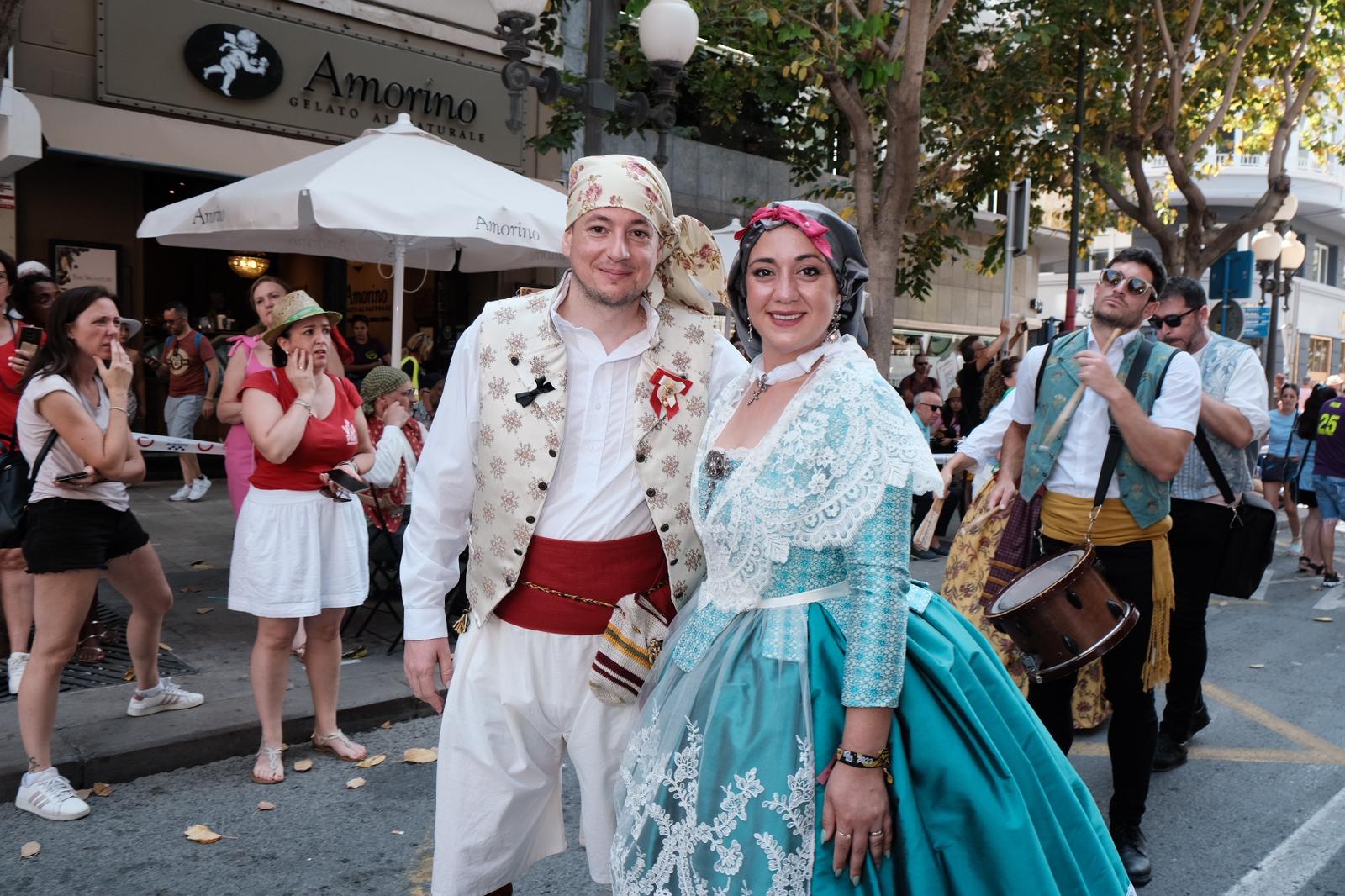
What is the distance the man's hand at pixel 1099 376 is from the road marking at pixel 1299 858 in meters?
1.76

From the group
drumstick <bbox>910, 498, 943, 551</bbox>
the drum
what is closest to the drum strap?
the drum

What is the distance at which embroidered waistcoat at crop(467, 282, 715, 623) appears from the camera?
2566mm

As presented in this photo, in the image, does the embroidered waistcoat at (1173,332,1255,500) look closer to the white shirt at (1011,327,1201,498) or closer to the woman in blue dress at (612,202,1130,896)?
the white shirt at (1011,327,1201,498)

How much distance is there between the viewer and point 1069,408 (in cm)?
376

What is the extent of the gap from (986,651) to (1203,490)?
3.02 m

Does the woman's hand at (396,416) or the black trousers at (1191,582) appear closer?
the black trousers at (1191,582)

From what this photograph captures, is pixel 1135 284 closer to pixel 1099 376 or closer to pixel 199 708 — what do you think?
pixel 1099 376

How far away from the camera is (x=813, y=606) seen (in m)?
2.12

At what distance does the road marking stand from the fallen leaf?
139 inches

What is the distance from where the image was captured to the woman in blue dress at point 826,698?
1938 millimetres

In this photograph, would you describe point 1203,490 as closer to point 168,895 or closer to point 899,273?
point 168,895

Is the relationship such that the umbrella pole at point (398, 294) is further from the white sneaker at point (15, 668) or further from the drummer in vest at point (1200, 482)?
the drummer in vest at point (1200, 482)

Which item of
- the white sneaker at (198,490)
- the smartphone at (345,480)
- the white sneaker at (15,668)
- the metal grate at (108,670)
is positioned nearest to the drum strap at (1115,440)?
the smartphone at (345,480)

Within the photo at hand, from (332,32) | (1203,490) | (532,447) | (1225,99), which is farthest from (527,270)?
(532,447)
